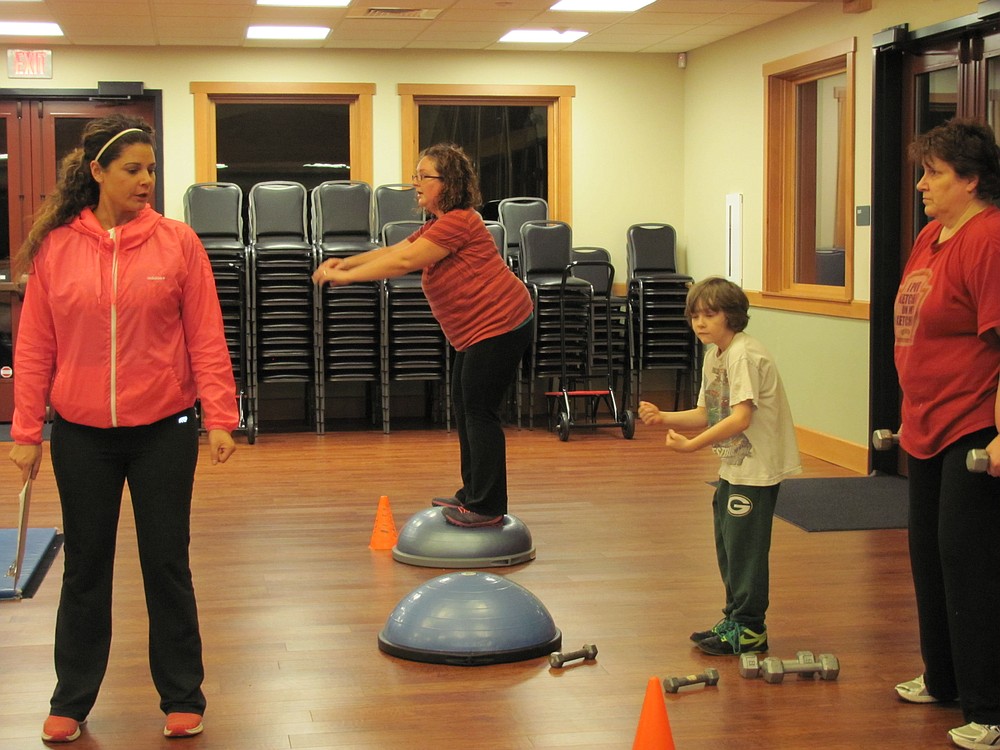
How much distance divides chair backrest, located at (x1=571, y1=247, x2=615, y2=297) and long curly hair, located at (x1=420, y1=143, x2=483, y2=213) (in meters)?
4.63

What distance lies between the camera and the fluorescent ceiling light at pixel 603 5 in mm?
8070

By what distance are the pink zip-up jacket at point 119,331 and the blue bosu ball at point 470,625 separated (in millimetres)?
1075

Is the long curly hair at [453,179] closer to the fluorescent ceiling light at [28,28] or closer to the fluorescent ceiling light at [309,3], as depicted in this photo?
the fluorescent ceiling light at [309,3]

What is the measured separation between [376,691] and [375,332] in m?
5.78

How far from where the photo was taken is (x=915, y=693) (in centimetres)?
348

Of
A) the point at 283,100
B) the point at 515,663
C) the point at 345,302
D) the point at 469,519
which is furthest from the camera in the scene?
the point at 283,100

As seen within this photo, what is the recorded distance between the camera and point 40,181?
9547mm

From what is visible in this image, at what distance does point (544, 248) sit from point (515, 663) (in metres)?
5.73

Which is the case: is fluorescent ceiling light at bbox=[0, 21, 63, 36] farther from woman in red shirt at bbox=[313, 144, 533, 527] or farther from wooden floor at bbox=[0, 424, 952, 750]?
woman in red shirt at bbox=[313, 144, 533, 527]

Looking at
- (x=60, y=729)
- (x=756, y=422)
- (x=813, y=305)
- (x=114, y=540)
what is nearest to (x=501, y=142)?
(x=813, y=305)

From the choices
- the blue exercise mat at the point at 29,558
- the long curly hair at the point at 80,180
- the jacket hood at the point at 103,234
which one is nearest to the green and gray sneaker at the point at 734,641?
the jacket hood at the point at 103,234

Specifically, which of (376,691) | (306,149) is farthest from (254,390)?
(376,691)

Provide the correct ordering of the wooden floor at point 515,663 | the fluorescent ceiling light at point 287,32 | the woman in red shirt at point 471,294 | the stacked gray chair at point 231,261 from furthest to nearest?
the stacked gray chair at point 231,261
the fluorescent ceiling light at point 287,32
the woman in red shirt at point 471,294
the wooden floor at point 515,663

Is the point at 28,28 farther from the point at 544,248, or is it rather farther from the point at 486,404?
the point at 486,404
